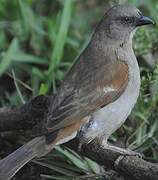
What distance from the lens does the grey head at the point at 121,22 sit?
543cm

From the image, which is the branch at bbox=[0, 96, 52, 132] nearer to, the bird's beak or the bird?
the bird

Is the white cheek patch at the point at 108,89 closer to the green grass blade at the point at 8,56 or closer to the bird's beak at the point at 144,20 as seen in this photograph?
the bird's beak at the point at 144,20

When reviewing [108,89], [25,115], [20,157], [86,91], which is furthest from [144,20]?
[20,157]

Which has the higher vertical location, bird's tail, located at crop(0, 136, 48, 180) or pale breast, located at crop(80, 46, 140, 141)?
pale breast, located at crop(80, 46, 140, 141)

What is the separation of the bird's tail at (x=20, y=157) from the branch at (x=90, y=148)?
41 centimetres

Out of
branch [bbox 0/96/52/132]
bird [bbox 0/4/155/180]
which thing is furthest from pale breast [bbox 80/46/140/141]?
branch [bbox 0/96/52/132]

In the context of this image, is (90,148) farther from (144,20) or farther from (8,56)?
(8,56)

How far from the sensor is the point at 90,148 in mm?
5137

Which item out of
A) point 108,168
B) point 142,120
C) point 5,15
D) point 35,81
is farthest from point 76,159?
point 5,15

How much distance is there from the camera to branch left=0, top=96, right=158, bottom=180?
470 centimetres

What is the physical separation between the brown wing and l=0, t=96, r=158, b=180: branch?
0.84 feet

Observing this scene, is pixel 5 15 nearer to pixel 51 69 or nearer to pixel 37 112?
pixel 51 69

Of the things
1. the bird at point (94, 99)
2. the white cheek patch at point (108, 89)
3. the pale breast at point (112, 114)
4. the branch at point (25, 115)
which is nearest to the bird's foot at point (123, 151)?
the bird at point (94, 99)

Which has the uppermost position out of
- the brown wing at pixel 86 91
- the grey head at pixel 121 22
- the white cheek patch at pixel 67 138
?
the grey head at pixel 121 22
